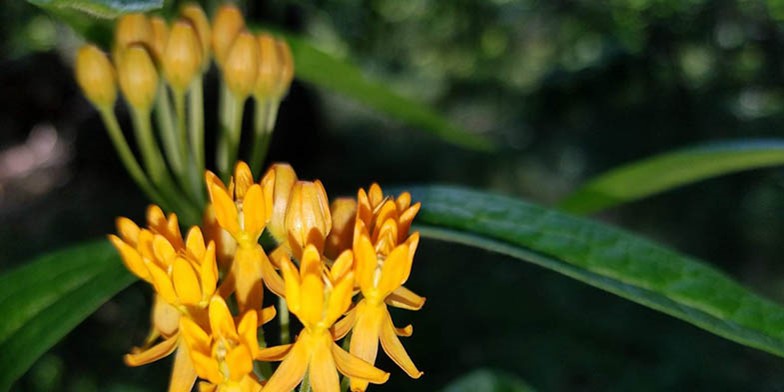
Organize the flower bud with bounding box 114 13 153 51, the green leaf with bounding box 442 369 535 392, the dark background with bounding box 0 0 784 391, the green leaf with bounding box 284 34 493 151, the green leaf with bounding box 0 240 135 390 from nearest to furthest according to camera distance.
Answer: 1. the green leaf with bounding box 0 240 135 390
2. the flower bud with bounding box 114 13 153 51
3. the green leaf with bounding box 442 369 535 392
4. the green leaf with bounding box 284 34 493 151
5. the dark background with bounding box 0 0 784 391

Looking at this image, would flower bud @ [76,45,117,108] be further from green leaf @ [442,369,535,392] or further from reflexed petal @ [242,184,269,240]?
green leaf @ [442,369,535,392]

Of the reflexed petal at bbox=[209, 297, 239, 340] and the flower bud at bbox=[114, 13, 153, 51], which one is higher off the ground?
the flower bud at bbox=[114, 13, 153, 51]

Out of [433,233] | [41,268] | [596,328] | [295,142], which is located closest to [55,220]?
[295,142]

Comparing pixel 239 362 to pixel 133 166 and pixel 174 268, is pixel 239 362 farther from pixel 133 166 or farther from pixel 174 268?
pixel 133 166

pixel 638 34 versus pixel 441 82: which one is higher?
pixel 638 34

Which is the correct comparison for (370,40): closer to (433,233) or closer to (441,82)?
(441,82)

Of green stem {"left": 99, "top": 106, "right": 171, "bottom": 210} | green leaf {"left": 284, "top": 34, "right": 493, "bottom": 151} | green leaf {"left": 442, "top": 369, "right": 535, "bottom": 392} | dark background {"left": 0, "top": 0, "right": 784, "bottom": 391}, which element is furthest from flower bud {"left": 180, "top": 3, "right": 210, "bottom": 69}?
dark background {"left": 0, "top": 0, "right": 784, "bottom": 391}
